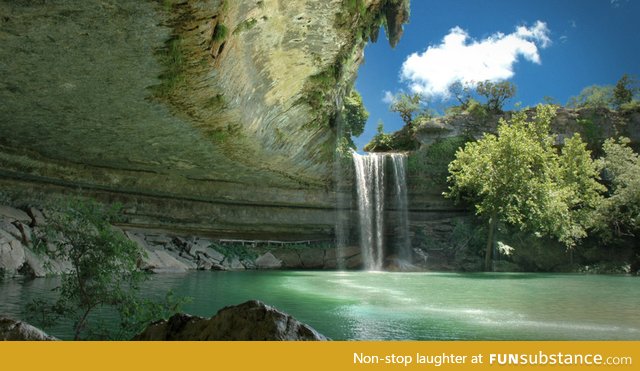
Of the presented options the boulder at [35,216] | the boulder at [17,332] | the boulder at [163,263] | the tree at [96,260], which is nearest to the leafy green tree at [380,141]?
the boulder at [163,263]

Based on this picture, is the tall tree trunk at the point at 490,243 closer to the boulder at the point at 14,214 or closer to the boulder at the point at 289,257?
the boulder at the point at 289,257

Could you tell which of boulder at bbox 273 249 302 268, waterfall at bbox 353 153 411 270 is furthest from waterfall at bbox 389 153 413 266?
boulder at bbox 273 249 302 268

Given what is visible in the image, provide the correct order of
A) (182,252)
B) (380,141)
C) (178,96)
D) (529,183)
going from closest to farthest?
(178,96) < (182,252) < (529,183) < (380,141)

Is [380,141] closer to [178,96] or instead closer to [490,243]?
[490,243]

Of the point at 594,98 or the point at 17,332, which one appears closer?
the point at 17,332

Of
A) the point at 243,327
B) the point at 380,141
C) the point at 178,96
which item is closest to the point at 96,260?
the point at 243,327

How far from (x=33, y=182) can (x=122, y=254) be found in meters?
15.0

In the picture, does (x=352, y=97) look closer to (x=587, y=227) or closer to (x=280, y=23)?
(x=587, y=227)

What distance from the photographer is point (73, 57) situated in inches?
385

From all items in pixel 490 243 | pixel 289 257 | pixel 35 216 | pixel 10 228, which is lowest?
pixel 289 257

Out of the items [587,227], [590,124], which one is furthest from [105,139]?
Result: [590,124]

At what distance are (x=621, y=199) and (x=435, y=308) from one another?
1936 centimetres

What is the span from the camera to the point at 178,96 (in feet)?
41.2

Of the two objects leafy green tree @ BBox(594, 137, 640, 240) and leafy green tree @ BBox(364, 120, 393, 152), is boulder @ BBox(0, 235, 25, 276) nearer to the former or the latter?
leafy green tree @ BBox(364, 120, 393, 152)
